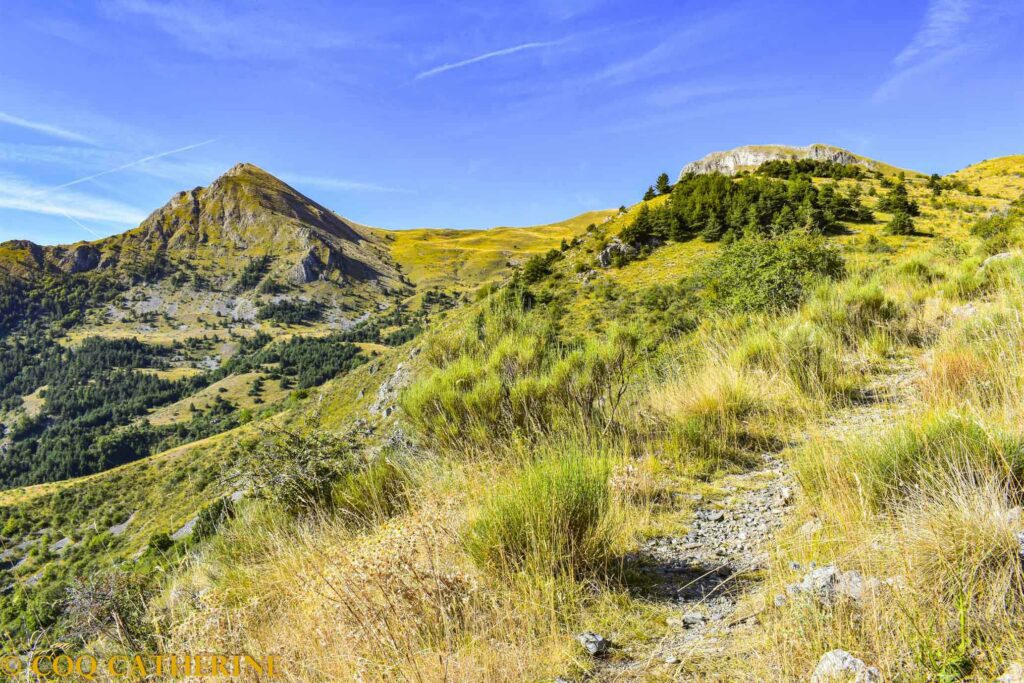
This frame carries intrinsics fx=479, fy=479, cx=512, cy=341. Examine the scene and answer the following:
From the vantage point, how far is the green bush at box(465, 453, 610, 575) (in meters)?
2.58

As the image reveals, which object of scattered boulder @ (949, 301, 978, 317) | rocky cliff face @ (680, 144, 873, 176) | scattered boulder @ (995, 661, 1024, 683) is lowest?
scattered boulder @ (995, 661, 1024, 683)

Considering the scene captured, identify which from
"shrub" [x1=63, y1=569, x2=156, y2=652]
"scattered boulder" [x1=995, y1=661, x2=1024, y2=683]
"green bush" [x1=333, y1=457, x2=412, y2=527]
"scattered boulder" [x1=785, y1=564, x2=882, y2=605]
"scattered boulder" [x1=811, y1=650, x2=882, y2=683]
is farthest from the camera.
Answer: "green bush" [x1=333, y1=457, x2=412, y2=527]

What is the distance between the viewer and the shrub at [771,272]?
1134cm

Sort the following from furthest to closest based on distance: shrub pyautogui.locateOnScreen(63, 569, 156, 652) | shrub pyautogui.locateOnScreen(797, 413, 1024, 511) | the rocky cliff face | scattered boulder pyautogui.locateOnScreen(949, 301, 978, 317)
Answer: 1. the rocky cliff face
2. scattered boulder pyautogui.locateOnScreen(949, 301, 978, 317)
3. shrub pyautogui.locateOnScreen(63, 569, 156, 652)
4. shrub pyautogui.locateOnScreen(797, 413, 1024, 511)

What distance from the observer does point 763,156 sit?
89.3 metres

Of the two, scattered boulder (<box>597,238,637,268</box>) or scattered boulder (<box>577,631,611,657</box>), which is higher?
scattered boulder (<box>597,238,637,268</box>)

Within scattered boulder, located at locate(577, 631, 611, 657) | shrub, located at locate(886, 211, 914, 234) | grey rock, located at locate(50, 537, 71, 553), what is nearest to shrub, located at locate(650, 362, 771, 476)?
scattered boulder, located at locate(577, 631, 611, 657)

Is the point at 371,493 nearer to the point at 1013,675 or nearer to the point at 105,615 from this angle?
the point at 105,615

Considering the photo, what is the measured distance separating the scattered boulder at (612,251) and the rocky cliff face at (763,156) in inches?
1888

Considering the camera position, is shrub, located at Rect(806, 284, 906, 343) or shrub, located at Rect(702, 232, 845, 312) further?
shrub, located at Rect(702, 232, 845, 312)

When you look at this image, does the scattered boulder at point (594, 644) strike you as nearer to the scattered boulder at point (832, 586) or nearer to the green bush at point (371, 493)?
the scattered boulder at point (832, 586)

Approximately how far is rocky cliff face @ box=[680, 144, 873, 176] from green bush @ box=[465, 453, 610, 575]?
78.9 metres

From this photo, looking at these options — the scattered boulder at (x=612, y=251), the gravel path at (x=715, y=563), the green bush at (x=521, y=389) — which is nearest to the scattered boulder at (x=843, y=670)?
the gravel path at (x=715, y=563)

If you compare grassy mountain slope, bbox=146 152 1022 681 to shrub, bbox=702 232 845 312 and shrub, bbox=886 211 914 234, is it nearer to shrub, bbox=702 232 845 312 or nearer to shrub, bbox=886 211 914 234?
shrub, bbox=702 232 845 312
